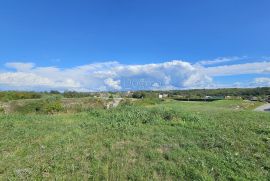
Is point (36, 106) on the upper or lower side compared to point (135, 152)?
upper

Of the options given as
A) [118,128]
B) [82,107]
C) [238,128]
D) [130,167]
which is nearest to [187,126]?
[238,128]

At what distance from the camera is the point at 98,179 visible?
212 inches

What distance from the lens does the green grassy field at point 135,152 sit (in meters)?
5.65

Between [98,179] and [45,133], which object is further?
[45,133]

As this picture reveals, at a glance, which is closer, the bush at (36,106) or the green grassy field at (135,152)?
the green grassy field at (135,152)

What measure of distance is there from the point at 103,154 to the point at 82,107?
64.7 feet

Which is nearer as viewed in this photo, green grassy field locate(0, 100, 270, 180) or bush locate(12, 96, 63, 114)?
green grassy field locate(0, 100, 270, 180)

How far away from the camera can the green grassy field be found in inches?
223

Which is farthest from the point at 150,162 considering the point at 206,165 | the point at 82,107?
the point at 82,107

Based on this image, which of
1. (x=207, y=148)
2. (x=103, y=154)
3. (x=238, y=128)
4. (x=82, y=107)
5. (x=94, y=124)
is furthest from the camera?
(x=82, y=107)

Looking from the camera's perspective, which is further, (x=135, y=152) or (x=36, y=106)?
(x=36, y=106)

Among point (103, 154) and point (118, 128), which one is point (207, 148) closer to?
point (103, 154)

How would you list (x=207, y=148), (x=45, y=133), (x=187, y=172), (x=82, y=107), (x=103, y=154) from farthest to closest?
(x=82, y=107) < (x=45, y=133) < (x=207, y=148) < (x=103, y=154) < (x=187, y=172)

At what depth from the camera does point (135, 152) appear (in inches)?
274
